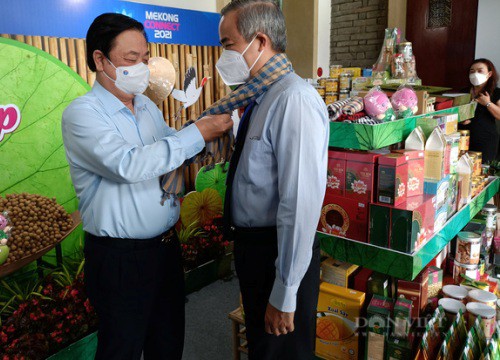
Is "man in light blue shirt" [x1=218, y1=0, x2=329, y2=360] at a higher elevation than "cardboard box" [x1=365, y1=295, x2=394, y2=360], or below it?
higher

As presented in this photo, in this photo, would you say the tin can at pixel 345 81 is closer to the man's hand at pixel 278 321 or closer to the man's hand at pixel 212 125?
the man's hand at pixel 212 125

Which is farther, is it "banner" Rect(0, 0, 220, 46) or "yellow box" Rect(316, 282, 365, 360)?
"banner" Rect(0, 0, 220, 46)

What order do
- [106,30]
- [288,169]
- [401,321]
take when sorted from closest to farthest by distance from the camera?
[288,169] → [106,30] → [401,321]

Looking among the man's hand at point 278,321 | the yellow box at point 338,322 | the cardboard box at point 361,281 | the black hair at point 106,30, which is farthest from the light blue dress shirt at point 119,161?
the cardboard box at point 361,281

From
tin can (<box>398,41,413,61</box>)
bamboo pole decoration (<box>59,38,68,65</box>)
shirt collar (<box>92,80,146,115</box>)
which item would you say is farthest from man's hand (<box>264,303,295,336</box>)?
bamboo pole decoration (<box>59,38,68,65</box>)

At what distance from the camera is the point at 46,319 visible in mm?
2535

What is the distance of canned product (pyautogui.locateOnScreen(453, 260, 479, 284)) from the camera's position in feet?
8.54

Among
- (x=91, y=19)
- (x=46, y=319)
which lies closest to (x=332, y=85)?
(x=91, y=19)

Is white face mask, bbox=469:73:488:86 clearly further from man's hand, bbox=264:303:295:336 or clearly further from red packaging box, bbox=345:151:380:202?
man's hand, bbox=264:303:295:336

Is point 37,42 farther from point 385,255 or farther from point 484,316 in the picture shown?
point 484,316

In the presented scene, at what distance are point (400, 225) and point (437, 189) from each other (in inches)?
15.9

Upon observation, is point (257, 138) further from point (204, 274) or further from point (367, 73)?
point (204, 274)

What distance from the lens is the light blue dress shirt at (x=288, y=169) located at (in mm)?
1399

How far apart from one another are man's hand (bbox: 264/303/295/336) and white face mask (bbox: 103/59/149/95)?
107 centimetres
